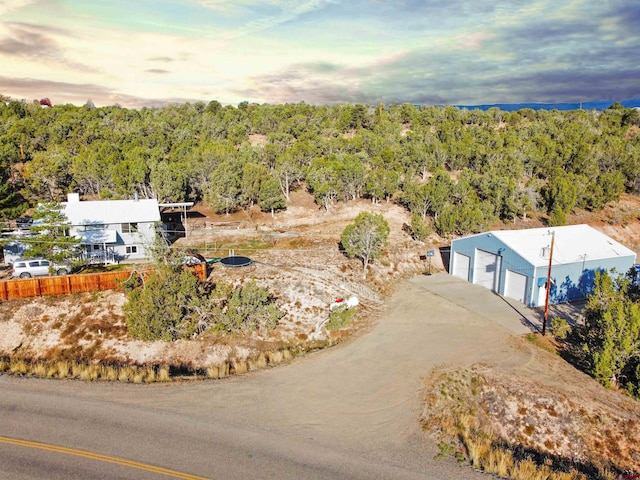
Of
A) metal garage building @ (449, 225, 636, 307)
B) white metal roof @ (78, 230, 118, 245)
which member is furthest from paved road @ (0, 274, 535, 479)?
white metal roof @ (78, 230, 118, 245)

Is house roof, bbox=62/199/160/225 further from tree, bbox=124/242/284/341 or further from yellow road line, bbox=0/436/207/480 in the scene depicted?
yellow road line, bbox=0/436/207/480

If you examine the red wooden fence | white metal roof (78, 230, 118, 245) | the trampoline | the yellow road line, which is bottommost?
the yellow road line

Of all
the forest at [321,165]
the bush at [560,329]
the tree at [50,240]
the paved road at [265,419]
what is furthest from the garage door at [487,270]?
the tree at [50,240]

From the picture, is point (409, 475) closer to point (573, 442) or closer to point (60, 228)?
point (573, 442)

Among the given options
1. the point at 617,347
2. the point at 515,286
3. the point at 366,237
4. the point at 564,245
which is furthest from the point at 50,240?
the point at 564,245

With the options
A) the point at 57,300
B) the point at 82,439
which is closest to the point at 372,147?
the point at 57,300
